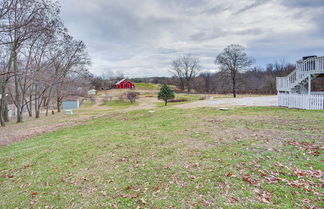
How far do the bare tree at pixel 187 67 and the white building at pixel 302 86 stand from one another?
37638 millimetres

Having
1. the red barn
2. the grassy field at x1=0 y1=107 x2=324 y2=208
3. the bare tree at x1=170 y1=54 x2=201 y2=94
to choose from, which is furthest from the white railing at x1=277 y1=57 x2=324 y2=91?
the red barn

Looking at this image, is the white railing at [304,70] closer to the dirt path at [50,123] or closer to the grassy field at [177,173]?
the dirt path at [50,123]

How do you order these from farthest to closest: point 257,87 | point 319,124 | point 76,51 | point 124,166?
point 257,87 < point 76,51 < point 319,124 < point 124,166

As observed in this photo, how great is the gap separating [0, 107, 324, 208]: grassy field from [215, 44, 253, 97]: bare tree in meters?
22.3

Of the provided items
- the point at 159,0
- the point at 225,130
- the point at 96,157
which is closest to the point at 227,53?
the point at 159,0

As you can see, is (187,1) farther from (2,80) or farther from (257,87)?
(257,87)

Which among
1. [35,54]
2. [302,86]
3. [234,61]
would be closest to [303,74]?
[302,86]

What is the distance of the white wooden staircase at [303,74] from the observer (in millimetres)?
11598

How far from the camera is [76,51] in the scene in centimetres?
2142

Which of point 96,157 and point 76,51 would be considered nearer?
point 96,157

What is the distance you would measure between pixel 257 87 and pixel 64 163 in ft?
148

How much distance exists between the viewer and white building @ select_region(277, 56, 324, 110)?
10258 mm

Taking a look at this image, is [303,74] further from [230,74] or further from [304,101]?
[230,74]

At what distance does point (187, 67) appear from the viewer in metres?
52.3
